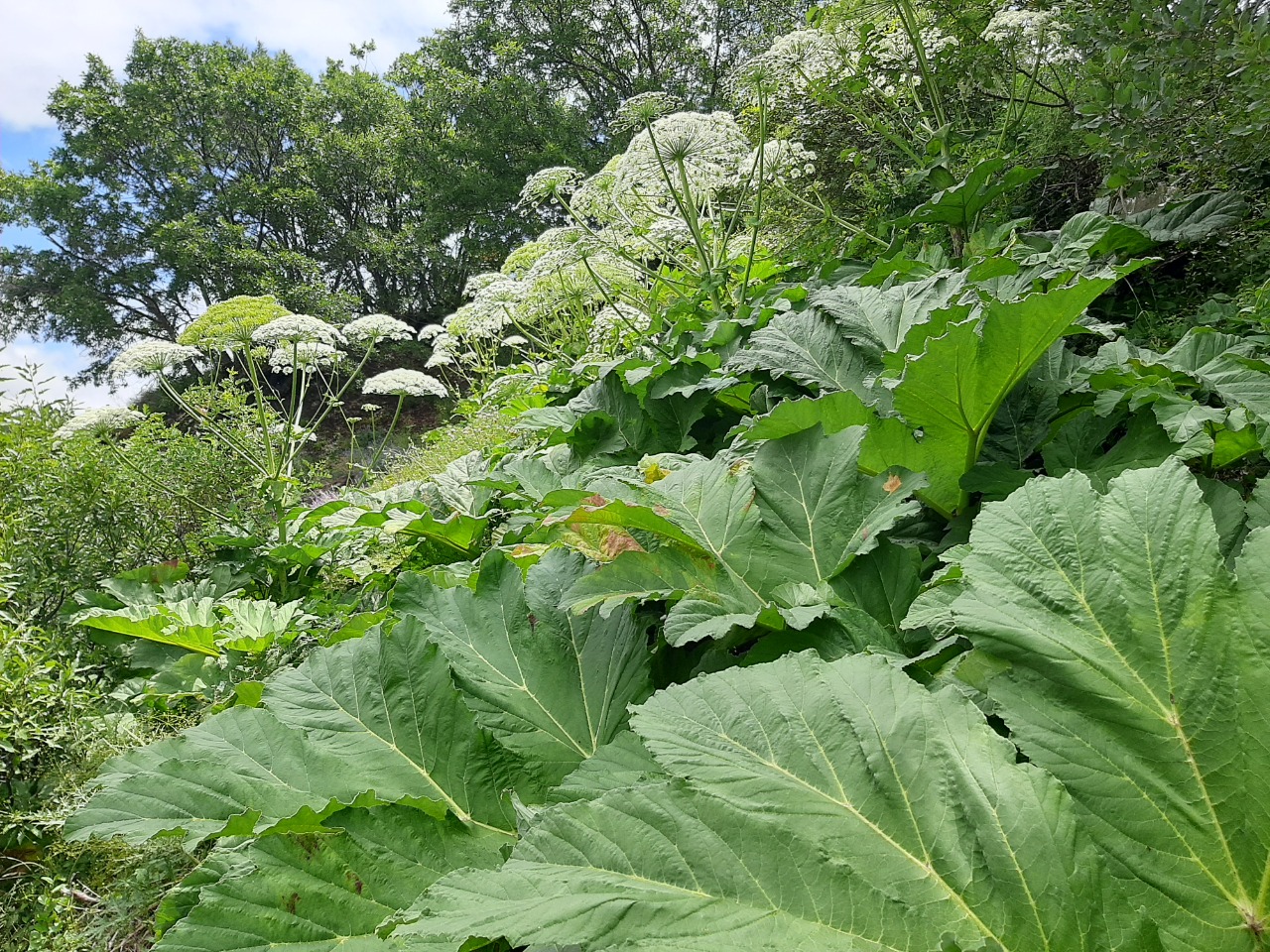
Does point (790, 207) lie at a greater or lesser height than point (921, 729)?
greater

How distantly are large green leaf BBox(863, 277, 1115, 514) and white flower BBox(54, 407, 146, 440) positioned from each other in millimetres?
4293

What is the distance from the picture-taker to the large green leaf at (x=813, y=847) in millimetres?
475

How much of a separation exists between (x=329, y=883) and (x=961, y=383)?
1.00 metres

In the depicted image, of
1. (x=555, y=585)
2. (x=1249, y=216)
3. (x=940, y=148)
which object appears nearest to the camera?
(x=555, y=585)

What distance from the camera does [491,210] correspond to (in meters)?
18.2

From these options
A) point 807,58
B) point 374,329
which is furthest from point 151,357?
point 807,58

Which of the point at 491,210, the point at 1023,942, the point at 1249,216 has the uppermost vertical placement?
the point at 491,210

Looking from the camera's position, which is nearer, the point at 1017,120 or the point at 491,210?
the point at 1017,120

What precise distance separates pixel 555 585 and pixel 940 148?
2.42m

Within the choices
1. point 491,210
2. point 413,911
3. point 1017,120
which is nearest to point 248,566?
point 413,911

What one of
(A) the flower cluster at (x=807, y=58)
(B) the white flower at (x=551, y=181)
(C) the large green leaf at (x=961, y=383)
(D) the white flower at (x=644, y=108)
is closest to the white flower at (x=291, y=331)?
(B) the white flower at (x=551, y=181)

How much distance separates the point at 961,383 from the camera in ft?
3.27

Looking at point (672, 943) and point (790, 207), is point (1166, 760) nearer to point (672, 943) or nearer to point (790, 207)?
point (672, 943)

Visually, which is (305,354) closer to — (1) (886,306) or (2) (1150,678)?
(1) (886,306)
